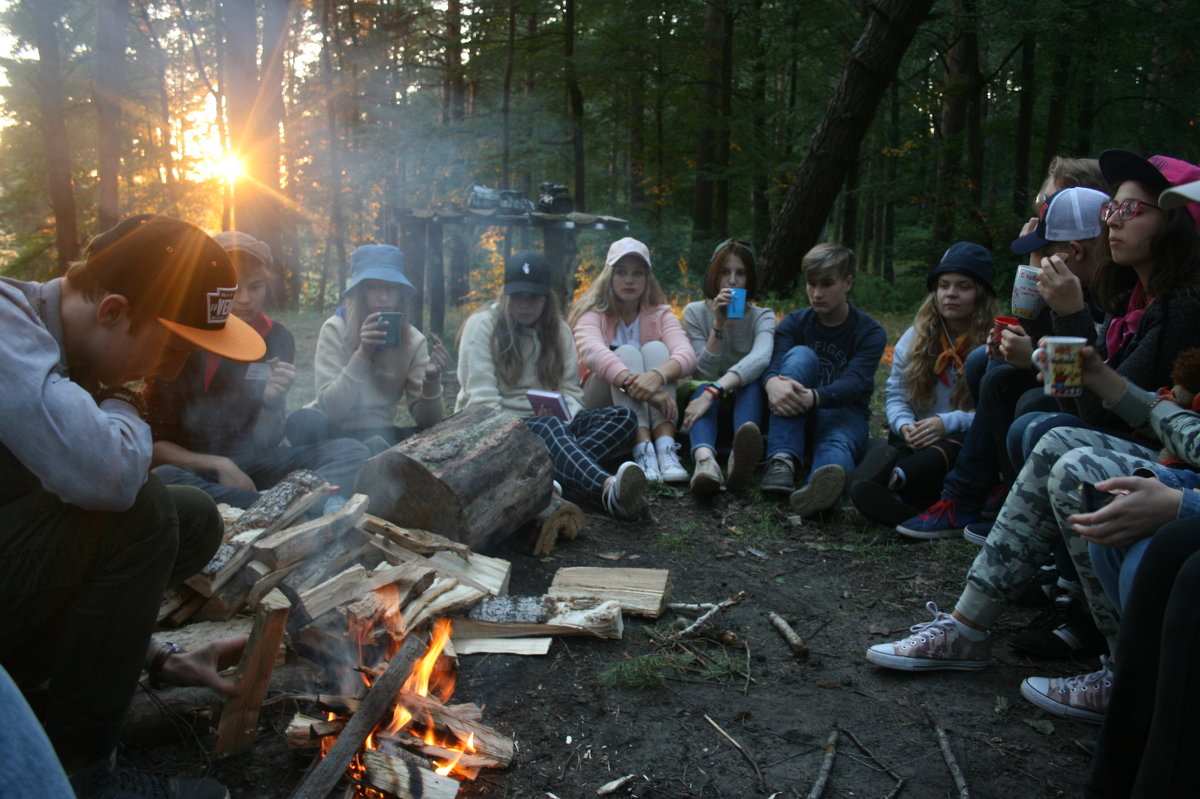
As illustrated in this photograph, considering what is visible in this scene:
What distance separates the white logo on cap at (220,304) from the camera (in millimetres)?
1863

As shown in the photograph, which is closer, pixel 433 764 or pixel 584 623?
pixel 433 764

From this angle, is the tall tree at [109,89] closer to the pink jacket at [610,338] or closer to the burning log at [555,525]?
the pink jacket at [610,338]

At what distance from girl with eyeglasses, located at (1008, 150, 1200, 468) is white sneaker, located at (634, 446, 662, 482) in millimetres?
2333

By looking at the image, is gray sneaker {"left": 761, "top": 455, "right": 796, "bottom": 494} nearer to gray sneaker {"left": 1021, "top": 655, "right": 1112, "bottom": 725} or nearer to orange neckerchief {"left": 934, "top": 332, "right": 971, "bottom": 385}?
orange neckerchief {"left": 934, "top": 332, "right": 971, "bottom": 385}

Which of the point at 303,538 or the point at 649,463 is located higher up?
the point at 303,538

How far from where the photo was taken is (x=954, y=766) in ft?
6.72

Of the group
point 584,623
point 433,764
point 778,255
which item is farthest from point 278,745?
point 778,255

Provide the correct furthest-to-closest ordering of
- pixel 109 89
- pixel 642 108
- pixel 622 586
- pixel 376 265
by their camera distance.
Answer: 1. pixel 642 108
2. pixel 109 89
3. pixel 376 265
4. pixel 622 586

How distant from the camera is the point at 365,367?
154 inches

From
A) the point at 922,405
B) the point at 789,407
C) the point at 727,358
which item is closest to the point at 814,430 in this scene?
the point at 789,407

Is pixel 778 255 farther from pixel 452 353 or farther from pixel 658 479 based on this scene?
pixel 658 479

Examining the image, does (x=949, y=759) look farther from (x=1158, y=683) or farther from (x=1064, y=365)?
(x=1064, y=365)

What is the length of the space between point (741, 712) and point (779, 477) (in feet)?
6.56

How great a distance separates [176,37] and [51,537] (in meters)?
22.6
